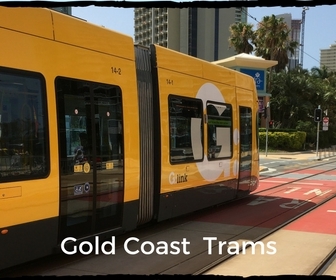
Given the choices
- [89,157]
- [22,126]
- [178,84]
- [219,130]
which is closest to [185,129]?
[178,84]

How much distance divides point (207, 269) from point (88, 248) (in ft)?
6.12

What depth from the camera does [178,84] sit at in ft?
27.2

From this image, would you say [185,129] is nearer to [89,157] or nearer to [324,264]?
[89,157]

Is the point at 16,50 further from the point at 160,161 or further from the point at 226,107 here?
the point at 226,107

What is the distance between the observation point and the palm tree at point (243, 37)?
48375 millimetres

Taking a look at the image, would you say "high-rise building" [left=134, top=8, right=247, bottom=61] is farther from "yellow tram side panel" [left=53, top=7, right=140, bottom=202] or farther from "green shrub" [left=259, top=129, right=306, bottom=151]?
"yellow tram side panel" [left=53, top=7, right=140, bottom=202]

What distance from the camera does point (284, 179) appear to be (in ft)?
58.0

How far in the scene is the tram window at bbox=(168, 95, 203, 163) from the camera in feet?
26.6

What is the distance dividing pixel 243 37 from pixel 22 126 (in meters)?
46.1

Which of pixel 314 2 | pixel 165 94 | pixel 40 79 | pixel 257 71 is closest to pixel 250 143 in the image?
pixel 165 94

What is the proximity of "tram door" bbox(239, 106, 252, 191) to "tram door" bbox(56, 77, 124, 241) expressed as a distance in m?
5.28

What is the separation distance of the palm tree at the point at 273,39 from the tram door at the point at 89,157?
41.1m

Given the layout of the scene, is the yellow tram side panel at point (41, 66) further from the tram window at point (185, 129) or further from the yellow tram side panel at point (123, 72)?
the tram window at point (185, 129)

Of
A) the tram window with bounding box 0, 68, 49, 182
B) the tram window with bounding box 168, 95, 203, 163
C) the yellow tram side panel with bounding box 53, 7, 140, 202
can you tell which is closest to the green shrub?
the tram window with bounding box 168, 95, 203, 163
